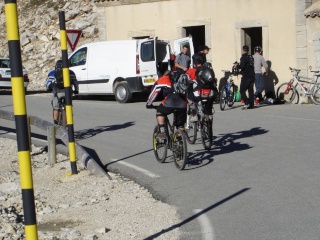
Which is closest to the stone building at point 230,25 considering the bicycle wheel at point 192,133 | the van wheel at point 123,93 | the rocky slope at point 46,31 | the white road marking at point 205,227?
the van wheel at point 123,93

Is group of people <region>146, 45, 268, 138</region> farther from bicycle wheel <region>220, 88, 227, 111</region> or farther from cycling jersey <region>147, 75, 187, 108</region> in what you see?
bicycle wheel <region>220, 88, 227, 111</region>

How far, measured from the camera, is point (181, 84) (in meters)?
11.6

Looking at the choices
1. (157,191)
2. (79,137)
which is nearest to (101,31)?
(79,137)

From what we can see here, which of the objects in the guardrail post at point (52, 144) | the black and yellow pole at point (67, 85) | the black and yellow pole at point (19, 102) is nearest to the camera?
the black and yellow pole at point (19, 102)

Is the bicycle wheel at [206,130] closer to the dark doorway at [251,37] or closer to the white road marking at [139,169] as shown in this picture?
the white road marking at [139,169]

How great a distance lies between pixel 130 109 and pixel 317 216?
14470 millimetres

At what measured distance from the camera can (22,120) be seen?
5.24 m

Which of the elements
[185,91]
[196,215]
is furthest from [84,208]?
[185,91]

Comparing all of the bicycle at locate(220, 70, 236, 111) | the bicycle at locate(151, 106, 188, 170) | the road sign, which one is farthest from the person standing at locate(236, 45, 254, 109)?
the bicycle at locate(151, 106, 188, 170)

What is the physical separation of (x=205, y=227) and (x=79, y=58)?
1943 centimetres

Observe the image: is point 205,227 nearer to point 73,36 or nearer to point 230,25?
point 73,36

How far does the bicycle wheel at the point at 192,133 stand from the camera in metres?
13.8

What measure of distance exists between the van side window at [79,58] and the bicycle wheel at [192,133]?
1285 centimetres

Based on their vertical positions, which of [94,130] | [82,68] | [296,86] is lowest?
[94,130]
